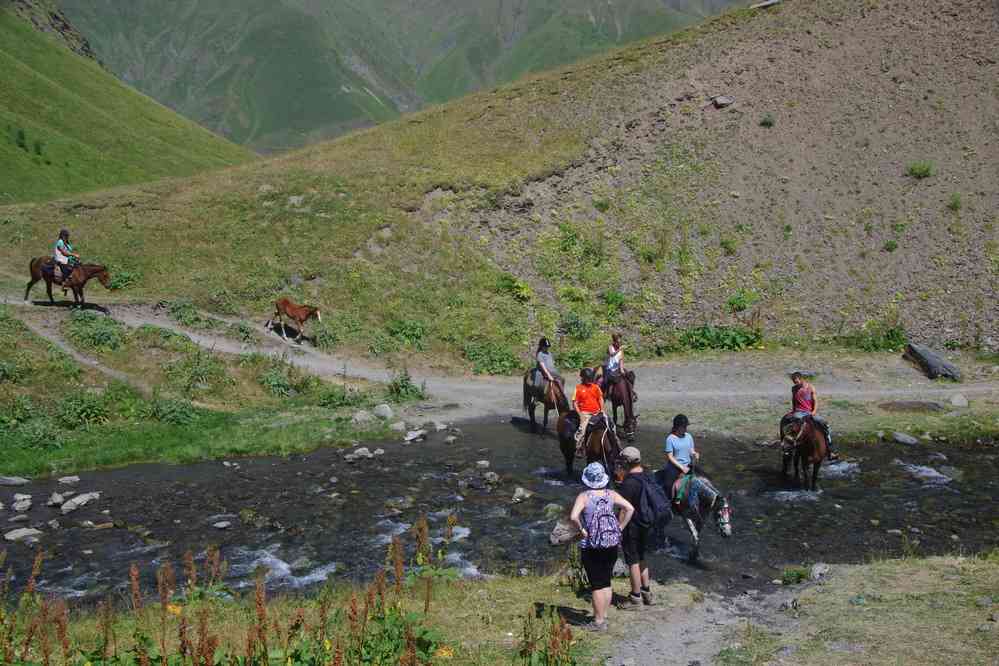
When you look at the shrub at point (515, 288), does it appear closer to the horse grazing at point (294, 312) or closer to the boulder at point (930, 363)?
the horse grazing at point (294, 312)

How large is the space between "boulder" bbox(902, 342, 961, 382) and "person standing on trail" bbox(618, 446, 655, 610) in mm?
21943

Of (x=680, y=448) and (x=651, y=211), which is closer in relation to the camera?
(x=680, y=448)

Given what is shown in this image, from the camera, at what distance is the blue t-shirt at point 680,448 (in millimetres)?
13906

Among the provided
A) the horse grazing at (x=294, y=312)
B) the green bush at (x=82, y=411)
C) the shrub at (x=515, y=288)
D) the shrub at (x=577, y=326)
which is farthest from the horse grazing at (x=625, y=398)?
the green bush at (x=82, y=411)

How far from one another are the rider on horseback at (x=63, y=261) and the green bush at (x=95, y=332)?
5.02 ft

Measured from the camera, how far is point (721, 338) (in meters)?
33.5

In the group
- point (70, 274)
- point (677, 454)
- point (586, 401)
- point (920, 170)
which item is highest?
point (920, 170)

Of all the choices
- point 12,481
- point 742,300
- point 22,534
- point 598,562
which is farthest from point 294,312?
point 598,562

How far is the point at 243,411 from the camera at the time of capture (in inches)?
991

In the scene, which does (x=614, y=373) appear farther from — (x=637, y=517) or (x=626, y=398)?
(x=637, y=517)

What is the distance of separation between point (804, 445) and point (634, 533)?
8210mm

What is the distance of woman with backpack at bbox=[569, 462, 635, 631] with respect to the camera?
1013 centimetres

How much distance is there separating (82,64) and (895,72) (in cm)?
10837

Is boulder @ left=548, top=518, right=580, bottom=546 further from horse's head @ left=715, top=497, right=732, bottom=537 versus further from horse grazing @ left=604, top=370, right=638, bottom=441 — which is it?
horse grazing @ left=604, top=370, right=638, bottom=441
